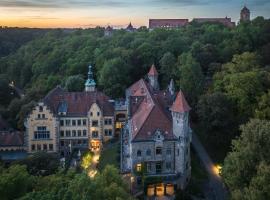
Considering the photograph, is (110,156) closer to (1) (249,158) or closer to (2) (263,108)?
(2) (263,108)

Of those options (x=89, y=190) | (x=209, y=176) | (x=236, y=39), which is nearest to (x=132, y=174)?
(x=209, y=176)

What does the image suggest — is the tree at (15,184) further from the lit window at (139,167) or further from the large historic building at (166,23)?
the large historic building at (166,23)

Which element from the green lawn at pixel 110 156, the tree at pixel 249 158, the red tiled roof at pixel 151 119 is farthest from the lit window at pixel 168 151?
the tree at pixel 249 158

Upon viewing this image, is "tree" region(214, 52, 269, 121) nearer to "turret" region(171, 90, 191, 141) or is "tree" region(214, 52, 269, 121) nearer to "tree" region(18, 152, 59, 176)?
"turret" region(171, 90, 191, 141)

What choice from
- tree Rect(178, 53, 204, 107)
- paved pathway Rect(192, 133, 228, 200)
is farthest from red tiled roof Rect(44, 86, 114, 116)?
tree Rect(178, 53, 204, 107)

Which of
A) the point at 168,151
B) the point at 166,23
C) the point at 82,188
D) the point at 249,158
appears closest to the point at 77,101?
the point at 168,151

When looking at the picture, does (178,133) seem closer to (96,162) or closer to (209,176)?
(209,176)

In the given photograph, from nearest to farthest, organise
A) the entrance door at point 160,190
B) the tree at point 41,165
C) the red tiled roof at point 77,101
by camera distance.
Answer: the entrance door at point 160,190 → the tree at point 41,165 → the red tiled roof at point 77,101
